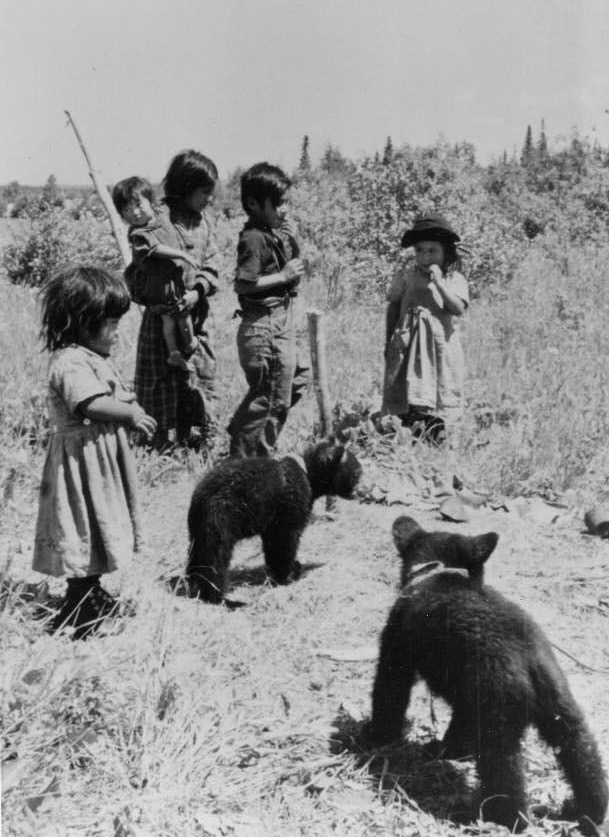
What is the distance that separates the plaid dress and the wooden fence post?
2.31 feet

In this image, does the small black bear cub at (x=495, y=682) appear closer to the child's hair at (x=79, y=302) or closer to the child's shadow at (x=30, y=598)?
the child's shadow at (x=30, y=598)

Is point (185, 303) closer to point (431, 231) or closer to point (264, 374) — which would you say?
point (264, 374)

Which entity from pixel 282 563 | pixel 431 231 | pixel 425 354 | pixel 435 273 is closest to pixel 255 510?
pixel 282 563

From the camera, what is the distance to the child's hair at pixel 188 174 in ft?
16.6

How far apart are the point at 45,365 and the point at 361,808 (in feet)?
17.1

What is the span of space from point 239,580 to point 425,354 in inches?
92.3

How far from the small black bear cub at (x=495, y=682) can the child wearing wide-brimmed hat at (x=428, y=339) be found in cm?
335

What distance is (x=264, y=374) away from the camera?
5.18m

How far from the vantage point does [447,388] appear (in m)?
5.94

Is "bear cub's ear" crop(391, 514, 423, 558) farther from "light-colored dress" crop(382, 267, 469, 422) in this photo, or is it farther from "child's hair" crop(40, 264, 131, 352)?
"light-colored dress" crop(382, 267, 469, 422)

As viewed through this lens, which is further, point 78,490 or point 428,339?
point 428,339

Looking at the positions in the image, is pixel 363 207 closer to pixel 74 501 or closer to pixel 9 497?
pixel 9 497

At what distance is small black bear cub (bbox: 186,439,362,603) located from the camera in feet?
12.6

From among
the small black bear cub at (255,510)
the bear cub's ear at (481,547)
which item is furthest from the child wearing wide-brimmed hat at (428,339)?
the bear cub's ear at (481,547)
